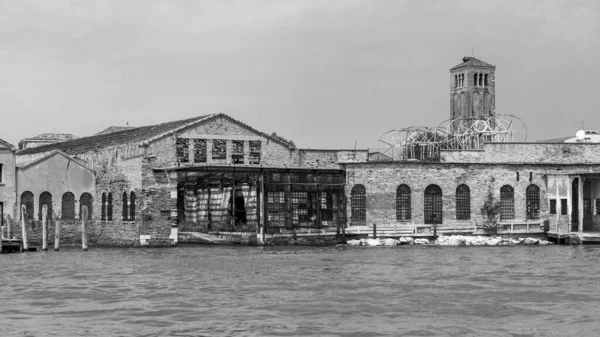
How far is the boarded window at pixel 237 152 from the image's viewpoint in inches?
1924

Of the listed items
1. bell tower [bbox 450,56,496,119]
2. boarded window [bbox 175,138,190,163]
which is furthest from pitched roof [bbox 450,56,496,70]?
boarded window [bbox 175,138,190,163]

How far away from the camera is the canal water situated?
20.8 metres

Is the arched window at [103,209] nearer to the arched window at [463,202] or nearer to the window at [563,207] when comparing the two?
the arched window at [463,202]

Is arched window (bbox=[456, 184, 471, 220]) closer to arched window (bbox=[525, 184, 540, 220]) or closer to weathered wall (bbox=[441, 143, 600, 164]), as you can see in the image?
weathered wall (bbox=[441, 143, 600, 164])

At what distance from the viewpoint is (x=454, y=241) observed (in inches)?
1734

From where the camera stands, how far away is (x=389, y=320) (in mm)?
Answer: 21656

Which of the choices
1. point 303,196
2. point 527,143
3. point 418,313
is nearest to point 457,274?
point 418,313

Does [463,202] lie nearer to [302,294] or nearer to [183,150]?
[183,150]

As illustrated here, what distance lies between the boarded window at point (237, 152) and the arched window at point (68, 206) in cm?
784

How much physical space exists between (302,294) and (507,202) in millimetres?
23494

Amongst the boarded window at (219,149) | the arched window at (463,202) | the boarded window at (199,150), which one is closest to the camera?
the arched window at (463,202)

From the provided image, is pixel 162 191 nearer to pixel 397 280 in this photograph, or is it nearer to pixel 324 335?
pixel 397 280

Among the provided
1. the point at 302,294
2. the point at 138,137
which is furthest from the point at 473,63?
the point at 302,294

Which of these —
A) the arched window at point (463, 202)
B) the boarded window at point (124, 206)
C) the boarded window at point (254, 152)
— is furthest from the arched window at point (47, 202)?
the arched window at point (463, 202)
